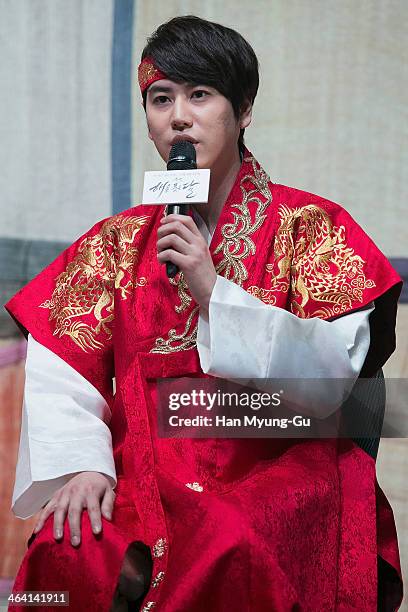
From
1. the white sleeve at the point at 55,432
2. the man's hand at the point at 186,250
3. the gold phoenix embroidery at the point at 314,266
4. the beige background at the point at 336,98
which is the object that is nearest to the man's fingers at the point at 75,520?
the white sleeve at the point at 55,432

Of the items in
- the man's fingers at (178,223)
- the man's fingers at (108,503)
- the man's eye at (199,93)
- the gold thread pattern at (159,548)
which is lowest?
the gold thread pattern at (159,548)

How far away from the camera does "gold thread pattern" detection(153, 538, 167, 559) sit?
1.55m

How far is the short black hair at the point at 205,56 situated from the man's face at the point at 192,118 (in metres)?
0.02

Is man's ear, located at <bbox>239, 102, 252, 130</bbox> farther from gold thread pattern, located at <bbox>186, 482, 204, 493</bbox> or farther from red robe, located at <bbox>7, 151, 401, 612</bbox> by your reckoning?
gold thread pattern, located at <bbox>186, 482, 204, 493</bbox>

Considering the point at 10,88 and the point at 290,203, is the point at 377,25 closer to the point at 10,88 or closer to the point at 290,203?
the point at 10,88

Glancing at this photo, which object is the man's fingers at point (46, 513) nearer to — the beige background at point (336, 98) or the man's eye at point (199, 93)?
the man's eye at point (199, 93)

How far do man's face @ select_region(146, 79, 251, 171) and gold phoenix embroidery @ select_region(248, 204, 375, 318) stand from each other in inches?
7.2

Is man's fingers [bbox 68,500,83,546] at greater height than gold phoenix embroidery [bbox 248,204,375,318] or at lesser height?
lesser

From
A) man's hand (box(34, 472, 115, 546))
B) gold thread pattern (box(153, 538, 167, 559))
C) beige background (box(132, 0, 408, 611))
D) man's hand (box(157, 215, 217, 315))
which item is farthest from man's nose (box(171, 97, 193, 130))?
beige background (box(132, 0, 408, 611))

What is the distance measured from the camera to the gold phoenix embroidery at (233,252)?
1.82m

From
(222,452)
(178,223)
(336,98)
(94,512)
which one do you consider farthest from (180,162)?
(336,98)

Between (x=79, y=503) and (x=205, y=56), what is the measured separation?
0.85 meters

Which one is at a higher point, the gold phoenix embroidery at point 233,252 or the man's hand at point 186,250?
the man's hand at point 186,250

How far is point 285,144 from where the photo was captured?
3.12 meters
